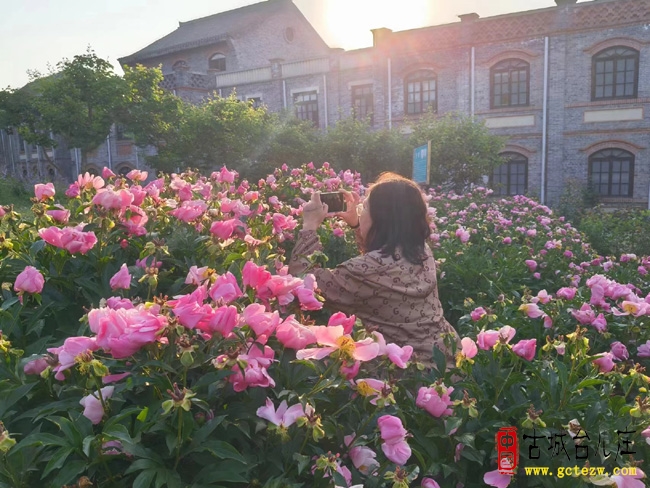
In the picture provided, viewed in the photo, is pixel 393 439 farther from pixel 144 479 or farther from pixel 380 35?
pixel 380 35

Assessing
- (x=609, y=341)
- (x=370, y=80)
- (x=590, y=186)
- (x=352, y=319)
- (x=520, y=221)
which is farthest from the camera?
(x=370, y=80)

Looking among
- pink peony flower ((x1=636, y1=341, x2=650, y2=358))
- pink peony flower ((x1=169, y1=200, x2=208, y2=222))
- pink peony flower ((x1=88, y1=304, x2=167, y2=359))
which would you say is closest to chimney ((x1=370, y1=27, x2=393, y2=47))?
pink peony flower ((x1=636, y1=341, x2=650, y2=358))

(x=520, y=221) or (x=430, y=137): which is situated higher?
(x=430, y=137)

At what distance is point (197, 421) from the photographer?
1312 millimetres

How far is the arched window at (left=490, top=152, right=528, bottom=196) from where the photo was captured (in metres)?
19.5

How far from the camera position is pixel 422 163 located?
8.51m

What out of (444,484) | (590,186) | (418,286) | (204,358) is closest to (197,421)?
(204,358)

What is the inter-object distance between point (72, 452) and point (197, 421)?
279 mm

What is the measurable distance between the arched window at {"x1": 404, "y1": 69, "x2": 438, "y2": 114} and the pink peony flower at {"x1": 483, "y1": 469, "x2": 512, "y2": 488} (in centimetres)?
2007

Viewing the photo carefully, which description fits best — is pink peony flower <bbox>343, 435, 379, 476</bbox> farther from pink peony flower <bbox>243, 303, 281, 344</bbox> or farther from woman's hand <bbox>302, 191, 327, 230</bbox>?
woman's hand <bbox>302, 191, 327, 230</bbox>

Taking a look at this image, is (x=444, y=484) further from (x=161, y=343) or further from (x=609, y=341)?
(x=609, y=341)

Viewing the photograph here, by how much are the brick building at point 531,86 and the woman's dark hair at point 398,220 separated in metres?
14.1

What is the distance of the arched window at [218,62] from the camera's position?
27391mm

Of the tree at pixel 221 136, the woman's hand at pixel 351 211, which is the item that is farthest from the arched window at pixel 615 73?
the woman's hand at pixel 351 211
